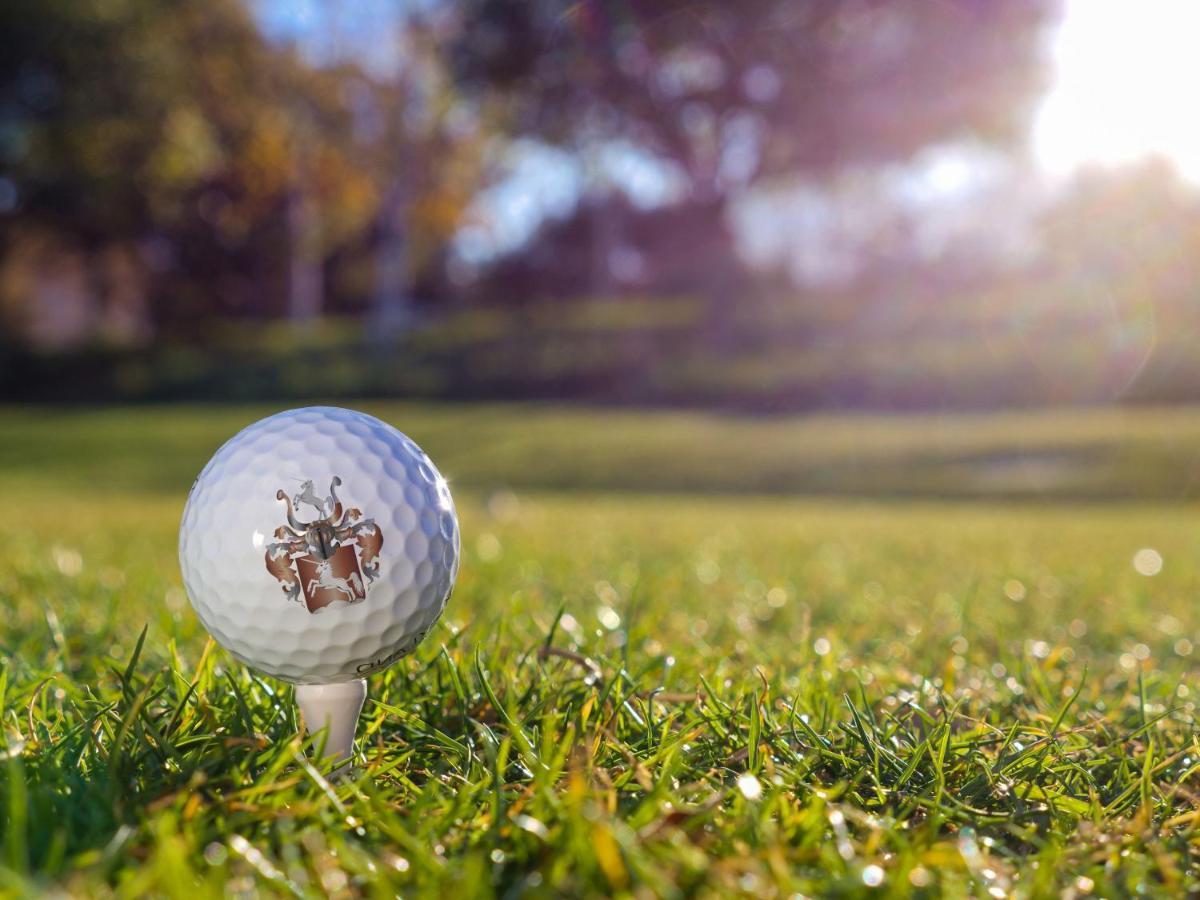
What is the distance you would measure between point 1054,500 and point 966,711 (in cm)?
1142

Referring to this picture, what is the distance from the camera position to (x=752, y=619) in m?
3.10

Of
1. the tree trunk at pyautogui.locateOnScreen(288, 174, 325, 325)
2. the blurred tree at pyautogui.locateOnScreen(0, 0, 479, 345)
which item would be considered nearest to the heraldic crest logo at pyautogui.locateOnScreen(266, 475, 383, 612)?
the blurred tree at pyautogui.locateOnScreen(0, 0, 479, 345)

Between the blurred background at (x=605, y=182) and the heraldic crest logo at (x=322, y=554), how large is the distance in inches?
737

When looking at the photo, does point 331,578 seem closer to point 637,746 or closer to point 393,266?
point 637,746

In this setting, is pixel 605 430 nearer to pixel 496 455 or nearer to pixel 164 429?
pixel 496 455

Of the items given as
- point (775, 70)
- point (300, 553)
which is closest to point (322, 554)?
point (300, 553)

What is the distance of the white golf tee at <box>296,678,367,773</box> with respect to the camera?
1458 millimetres

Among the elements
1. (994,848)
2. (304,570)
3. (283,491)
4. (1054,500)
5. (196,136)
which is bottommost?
(1054,500)

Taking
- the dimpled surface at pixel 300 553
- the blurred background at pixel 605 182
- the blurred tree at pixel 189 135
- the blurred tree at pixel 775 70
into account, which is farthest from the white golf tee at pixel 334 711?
the blurred tree at pixel 189 135

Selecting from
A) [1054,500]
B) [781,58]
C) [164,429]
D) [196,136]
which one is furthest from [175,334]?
[1054,500]

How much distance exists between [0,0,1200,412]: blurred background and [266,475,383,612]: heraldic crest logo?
18.7 m

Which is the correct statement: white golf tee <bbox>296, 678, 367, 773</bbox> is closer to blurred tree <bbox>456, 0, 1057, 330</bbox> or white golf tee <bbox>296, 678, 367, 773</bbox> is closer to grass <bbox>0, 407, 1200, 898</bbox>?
grass <bbox>0, 407, 1200, 898</bbox>

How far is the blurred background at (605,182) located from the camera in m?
22.3

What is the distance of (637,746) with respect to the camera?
1556mm
